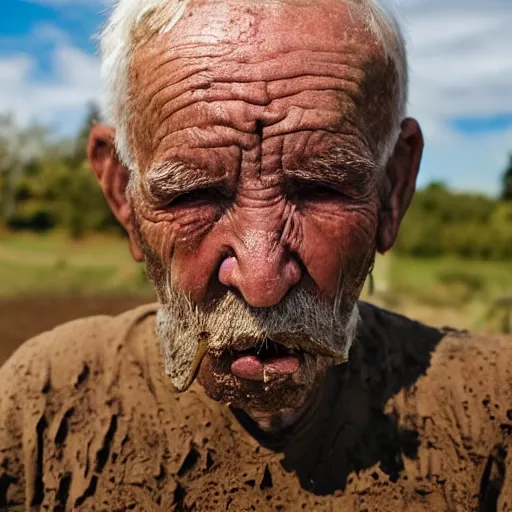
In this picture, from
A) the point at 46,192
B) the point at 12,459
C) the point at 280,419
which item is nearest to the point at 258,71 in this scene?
the point at 280,419

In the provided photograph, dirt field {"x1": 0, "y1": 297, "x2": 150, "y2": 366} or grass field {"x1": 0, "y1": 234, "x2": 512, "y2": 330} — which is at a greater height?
grass field {"x1": 0, "y1": 234, "x2": 512, "y2": 330}

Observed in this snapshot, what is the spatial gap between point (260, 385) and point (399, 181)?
0.85m

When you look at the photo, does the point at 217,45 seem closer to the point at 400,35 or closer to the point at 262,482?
the point at 400,35

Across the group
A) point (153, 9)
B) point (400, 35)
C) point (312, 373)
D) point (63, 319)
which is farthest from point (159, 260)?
point (63, 319)

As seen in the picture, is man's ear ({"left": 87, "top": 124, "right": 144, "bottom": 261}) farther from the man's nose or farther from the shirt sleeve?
the shirt sleeve

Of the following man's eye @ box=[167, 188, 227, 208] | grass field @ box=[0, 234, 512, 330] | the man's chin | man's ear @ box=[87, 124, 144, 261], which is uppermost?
grass field @ box=[0, 234, 512, 330]

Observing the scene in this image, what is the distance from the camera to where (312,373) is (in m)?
1.97

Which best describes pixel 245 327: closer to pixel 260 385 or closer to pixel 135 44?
pixel 260 385

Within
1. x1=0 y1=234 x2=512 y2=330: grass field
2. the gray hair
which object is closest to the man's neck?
the gray hair

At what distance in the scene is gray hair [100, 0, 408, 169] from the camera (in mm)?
2018

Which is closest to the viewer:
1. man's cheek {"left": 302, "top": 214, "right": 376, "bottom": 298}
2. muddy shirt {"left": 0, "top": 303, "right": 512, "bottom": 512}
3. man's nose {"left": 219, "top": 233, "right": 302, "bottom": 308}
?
man's nose {"left": 219, "top": 233, "right": 302, "bottom": 308}

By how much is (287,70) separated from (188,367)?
86 centimetres

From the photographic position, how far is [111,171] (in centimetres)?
234

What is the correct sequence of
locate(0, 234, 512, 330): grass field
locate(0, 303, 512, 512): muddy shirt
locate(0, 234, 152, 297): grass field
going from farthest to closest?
locate(0, 234, 152, 297): grass field
locate(0, 234, 512, 330): grass field
locate(0, 303, 512, 512): muddy shirt
